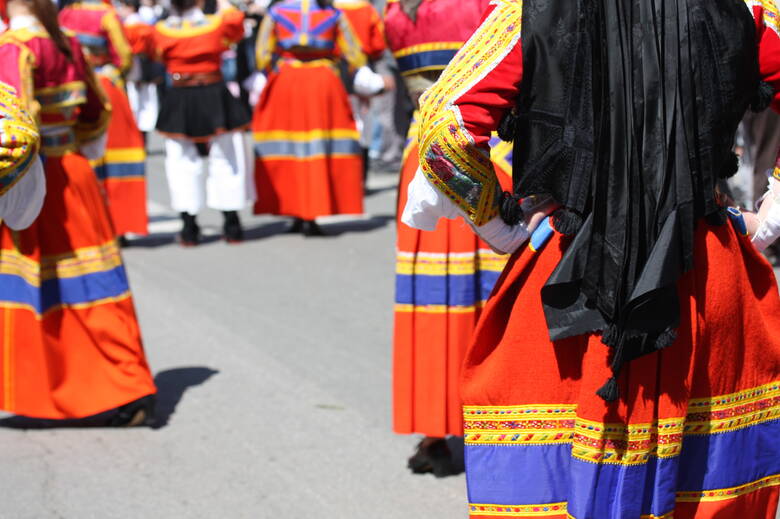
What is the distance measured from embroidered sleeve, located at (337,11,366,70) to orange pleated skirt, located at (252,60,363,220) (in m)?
0.37

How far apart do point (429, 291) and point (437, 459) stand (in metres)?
0.65

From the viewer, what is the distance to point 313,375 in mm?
5574

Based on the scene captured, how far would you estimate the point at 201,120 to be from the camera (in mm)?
8859

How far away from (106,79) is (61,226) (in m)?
4.49

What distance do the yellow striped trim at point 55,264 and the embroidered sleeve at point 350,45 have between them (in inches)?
162

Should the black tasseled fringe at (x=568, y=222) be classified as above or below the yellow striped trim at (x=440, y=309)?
above

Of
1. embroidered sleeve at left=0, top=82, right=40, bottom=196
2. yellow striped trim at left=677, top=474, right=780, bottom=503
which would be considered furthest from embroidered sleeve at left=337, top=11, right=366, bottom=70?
yellow striped trim at left=677, top=474, right=780, bottom=503

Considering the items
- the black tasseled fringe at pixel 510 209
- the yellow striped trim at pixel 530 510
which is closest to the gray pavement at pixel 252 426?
the yellow striped trim at pixel 530 510

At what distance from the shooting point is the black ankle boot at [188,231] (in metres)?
9.08

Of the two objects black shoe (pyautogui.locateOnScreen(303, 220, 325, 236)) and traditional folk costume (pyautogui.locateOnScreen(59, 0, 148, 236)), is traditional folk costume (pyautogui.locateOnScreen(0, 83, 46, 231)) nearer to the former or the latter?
traditional folk costume (pyautogui.locateOnScreen(59, 0, 148, 236))

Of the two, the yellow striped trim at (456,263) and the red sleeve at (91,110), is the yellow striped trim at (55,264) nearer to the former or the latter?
the red sleeve at (91,110)

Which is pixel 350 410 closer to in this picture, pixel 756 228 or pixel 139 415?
pixel 139 415

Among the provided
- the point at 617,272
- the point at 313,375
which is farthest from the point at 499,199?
the point at 313,375

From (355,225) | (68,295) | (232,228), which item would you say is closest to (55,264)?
(68,295)
